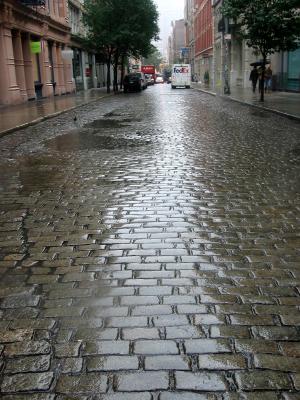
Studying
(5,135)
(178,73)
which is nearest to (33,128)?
(5,135)

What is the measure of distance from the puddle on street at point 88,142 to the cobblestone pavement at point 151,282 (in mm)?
2622

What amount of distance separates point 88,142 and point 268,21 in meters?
12.9

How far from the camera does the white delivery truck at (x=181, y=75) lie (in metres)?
53.2

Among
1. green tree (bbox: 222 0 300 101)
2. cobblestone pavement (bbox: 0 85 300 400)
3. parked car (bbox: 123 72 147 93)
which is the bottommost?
cobblestone pavement (bbox: 0 85 300 400)

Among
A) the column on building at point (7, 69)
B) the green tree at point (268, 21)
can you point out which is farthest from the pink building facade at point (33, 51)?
the green tree at point (268, 21)

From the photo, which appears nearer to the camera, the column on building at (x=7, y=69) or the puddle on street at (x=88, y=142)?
the puddle on street at (x=88, y=142)

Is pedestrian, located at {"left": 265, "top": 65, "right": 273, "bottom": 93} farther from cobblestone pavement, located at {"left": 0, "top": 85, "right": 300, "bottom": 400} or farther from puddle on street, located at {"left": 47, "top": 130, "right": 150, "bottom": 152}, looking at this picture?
cobblestone pavement, located at {"left": 0, "top": 85, "right": 300, "bottom": 400}

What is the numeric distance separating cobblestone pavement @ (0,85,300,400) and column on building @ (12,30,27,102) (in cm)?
2125

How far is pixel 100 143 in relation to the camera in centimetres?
1231

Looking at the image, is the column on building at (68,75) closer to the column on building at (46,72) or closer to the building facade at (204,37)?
the column on building at (46,72)

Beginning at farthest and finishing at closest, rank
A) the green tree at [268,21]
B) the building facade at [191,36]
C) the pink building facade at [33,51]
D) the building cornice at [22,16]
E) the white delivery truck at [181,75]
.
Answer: the building facade at [191,36], the white delivery truck at [181,75], the pink building facade at [33,51], the building cornice at [22,16], the green tree at [268,21]

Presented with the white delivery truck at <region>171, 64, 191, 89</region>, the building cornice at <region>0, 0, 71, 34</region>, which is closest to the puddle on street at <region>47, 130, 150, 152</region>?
the building cornice at <region>0, 0, 71, 34</region>

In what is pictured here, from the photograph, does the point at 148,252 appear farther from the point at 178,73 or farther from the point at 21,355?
the point at 178,73

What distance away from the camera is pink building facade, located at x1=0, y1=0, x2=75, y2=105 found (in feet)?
84.4
